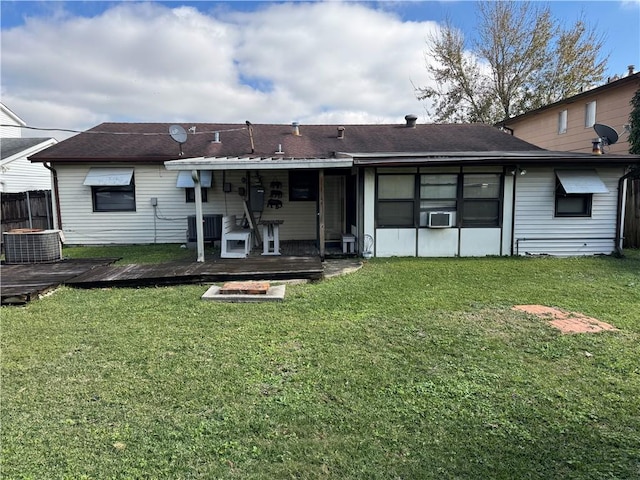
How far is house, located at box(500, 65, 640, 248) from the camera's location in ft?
32.4

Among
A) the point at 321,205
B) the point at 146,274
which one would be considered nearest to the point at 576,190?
the point at 321,205

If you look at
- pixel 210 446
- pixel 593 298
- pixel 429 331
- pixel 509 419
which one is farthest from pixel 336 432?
pixel 593 298

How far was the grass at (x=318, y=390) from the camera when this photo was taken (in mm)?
2213

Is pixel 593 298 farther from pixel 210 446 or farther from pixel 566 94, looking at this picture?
pixel 566 94

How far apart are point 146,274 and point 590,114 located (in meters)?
14.2

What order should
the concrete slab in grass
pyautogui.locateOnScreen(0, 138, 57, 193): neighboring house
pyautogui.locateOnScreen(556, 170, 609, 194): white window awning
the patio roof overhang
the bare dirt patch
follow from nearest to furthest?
the bare dirt patch → the concrete slab in grass → the patio roof overhang → pyautogui.locateOnScreen(556, 170, 609, 194): white window awning → pyautogui.locateOnScreen(0, 138, 57, 193): neighboring house

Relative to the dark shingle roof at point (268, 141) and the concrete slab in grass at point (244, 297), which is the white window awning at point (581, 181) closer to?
the dark shingle roof at point (268, 141)

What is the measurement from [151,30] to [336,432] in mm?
10393

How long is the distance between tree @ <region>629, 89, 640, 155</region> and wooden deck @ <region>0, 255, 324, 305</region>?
32.3 feet

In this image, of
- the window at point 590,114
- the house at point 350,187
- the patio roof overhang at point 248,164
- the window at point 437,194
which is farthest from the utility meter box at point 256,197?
the window at point 590,114

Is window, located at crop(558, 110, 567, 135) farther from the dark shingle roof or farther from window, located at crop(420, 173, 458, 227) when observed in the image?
window, located at crop(420, 173, 458, 227)

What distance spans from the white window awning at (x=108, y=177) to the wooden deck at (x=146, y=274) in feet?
11.4

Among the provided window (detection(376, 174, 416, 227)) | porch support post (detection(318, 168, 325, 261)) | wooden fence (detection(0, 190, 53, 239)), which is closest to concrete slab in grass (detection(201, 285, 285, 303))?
porch support post (detection(318, 168, 325, 261))

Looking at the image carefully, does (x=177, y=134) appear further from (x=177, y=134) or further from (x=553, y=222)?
(x=553, y=222)
